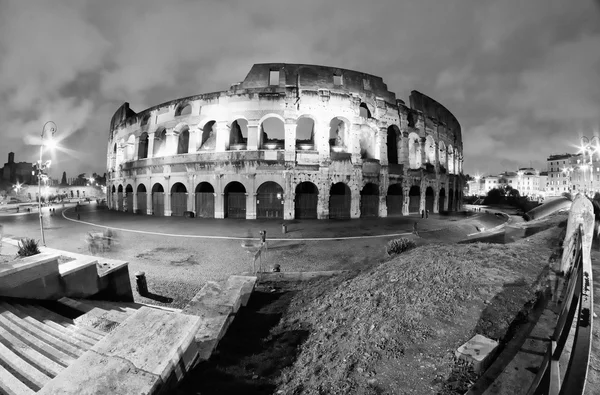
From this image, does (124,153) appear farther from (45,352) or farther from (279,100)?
(45,352)

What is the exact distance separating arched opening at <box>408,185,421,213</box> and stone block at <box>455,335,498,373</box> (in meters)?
20.5

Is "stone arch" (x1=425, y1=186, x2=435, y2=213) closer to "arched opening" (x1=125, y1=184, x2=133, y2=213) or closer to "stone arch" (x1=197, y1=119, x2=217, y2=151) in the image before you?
"stone arch" (x1=197, y1=119, x2=217, y2=151)

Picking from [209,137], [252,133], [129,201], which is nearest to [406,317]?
[252,133]

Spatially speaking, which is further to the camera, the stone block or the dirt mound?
the dirt mound

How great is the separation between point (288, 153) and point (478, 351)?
16460mm

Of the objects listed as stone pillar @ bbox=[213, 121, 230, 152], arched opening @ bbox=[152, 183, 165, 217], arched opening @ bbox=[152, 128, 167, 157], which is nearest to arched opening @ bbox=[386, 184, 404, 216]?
stone pillar @ bbox=[213, 121, 230, 152]

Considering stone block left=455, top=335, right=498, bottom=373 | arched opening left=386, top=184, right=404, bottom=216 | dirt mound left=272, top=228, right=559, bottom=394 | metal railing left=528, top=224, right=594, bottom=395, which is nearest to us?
metal railing left=528, top=224, right=594, bottom=395

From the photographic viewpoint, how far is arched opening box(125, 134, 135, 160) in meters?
24.4

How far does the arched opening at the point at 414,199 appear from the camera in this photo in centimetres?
2188

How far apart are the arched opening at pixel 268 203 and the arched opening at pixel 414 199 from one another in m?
12.1

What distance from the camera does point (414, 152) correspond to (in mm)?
23562

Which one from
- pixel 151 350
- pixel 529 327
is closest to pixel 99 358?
pixel 151 350

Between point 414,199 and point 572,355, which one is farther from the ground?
point 414,199

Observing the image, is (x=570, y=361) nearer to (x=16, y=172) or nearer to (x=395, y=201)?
(x=395, y=201)
